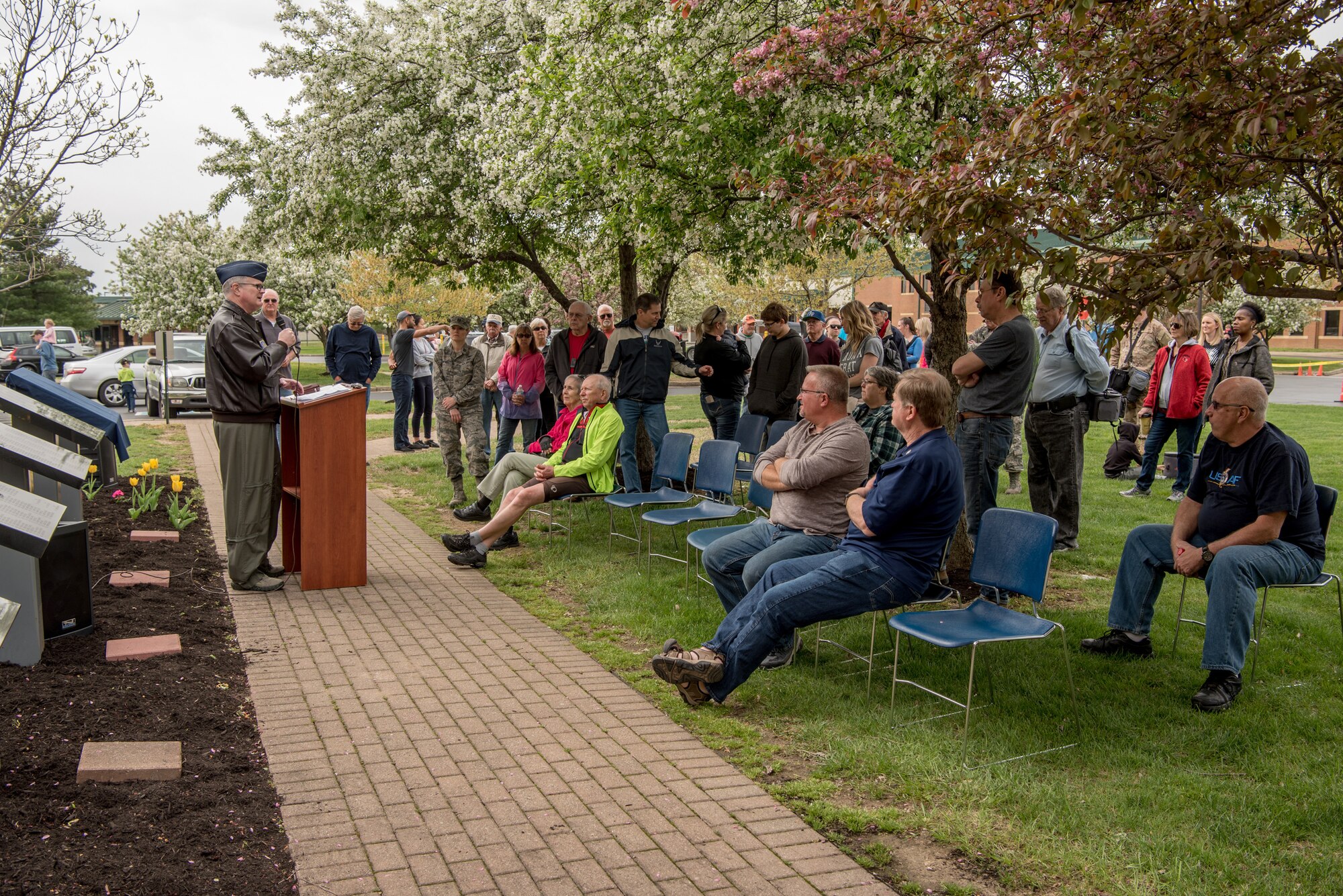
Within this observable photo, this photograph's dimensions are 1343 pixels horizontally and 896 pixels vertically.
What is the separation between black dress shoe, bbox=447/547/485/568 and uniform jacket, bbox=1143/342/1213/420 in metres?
7.22

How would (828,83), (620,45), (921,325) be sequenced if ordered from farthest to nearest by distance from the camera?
1. (921,325)
2. (620,45)
3. (828,83)

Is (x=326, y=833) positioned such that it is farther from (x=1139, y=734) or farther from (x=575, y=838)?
(x=1139, y=734)

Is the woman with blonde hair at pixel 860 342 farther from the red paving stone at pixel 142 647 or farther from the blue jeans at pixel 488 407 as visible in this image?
the red paving stone at pixel 142 647

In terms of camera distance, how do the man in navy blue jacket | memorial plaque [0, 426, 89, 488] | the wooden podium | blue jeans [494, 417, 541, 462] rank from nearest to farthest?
1. memorial plaque [0, 426, 89, 488]
2. the wooden podium
3. blue jeans [494, 417, 541, 462]
4. the man in navy blue jacket

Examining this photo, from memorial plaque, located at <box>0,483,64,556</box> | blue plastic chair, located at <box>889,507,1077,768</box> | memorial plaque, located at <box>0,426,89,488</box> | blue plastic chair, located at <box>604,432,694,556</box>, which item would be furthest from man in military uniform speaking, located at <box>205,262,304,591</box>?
blue plastic chair, located at <box>889,507,1077,768</box>

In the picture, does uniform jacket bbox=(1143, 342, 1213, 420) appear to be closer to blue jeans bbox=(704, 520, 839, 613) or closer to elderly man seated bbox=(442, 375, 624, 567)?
elderly man seated bbox=(442, 375, 624, 567)

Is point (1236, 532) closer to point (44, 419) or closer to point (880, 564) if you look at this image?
point (880, 564)

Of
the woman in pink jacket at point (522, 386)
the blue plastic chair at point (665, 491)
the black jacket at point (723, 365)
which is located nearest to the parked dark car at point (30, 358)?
the woman in pink jacket at point (522, 386)

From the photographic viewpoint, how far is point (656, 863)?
11.7 feet

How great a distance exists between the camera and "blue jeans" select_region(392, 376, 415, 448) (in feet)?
50.5

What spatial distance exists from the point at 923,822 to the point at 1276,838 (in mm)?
1267

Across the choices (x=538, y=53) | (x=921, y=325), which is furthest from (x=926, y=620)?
A: (x=921, y=325)

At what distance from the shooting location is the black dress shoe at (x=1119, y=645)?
5.85 metres

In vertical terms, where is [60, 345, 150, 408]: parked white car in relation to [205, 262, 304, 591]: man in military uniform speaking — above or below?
below
